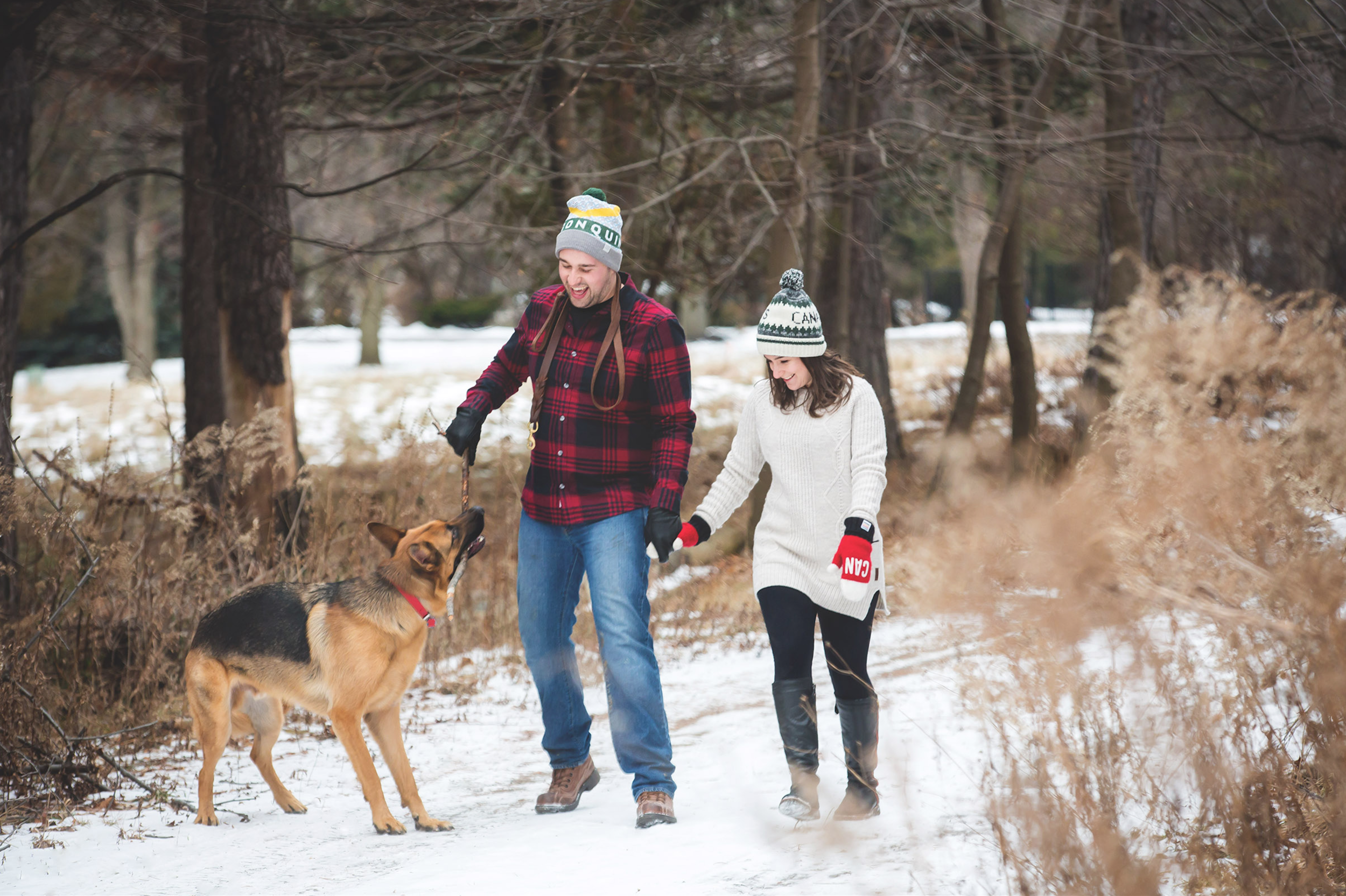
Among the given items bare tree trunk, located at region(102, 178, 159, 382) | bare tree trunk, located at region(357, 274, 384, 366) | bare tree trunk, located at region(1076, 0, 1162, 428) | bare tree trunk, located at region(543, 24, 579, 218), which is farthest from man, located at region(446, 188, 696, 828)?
bare tree trunk, located at region(357, 274, 384, 366)

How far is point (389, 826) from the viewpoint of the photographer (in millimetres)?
4012

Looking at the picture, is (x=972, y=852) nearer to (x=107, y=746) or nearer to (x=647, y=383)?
(x=647, y=383)

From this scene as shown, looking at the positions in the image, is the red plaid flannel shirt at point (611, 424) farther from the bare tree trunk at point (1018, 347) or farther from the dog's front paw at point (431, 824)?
the bare tree trunk at point (1018, 347)

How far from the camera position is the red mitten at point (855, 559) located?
3.53 meters

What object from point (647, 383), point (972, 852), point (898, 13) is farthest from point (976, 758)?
point (898, 13)

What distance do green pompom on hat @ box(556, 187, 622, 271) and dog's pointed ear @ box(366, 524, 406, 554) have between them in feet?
4.09

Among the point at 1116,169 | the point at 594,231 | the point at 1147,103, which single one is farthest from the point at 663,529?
the point at 1147,103

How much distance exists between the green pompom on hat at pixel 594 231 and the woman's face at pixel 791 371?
0.68 m

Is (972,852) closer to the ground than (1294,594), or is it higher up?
closer to the ground

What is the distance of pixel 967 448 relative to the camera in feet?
31.9

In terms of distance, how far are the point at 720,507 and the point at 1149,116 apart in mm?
9276

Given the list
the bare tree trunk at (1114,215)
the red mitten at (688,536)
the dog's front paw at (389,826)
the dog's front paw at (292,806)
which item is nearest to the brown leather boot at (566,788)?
the dog's front paw at (389,826)

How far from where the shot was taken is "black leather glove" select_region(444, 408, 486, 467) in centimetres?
408

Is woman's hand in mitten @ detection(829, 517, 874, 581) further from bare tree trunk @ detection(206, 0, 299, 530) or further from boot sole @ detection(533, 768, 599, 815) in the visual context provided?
bare tree trunk @ detection(206, 0, 299, 530)
